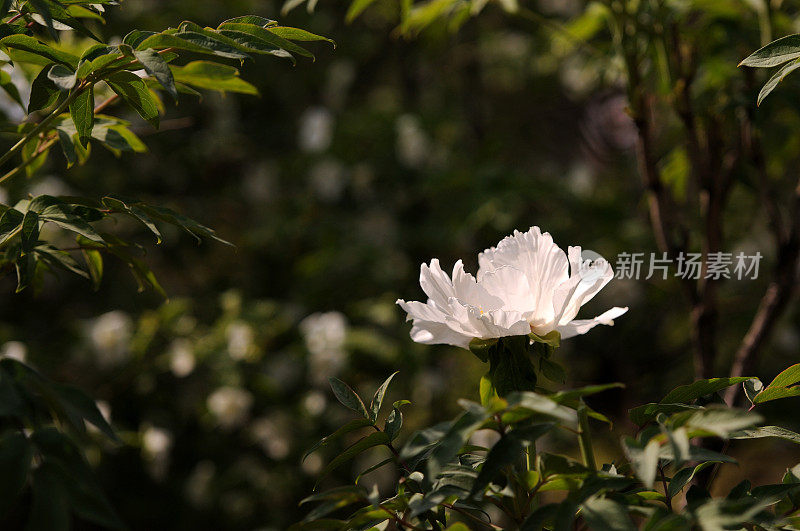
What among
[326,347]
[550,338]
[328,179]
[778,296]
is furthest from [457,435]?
[328,179]

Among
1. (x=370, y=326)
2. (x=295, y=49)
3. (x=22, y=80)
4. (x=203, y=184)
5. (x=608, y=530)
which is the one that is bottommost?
(x=370, y=326)

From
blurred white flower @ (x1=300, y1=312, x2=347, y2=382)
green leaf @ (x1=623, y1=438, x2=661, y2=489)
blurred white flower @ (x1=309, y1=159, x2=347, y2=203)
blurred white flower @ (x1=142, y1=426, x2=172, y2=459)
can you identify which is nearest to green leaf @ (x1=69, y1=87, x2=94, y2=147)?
green leaf @ (x1=623, y1=438, x2=661, y2=489)

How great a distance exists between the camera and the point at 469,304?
56 centimetres

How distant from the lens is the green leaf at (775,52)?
24.2 inches

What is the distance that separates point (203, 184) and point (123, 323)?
78 cm

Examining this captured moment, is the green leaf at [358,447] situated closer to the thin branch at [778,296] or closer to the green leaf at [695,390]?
the green leaf at [695,390]

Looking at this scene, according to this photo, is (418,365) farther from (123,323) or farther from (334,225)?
(123,323)

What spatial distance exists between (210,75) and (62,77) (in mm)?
163

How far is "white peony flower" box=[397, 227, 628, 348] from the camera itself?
0.53 metres

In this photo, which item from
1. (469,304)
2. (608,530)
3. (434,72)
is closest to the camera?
(608,530)

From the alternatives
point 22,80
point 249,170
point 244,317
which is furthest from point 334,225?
point 22,80

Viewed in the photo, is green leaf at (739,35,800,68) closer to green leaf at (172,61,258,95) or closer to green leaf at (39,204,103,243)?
green leaf at (172,61,258,95)

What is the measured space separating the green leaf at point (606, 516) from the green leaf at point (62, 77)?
446 millimetres

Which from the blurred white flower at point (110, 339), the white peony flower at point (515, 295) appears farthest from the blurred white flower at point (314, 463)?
the white peony flower at point (515, 295)
